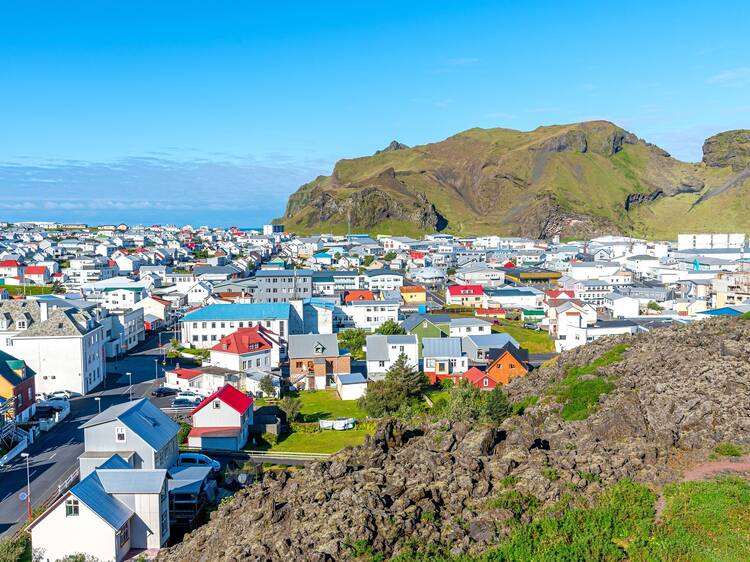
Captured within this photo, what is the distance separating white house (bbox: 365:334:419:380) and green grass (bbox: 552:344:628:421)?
44.4 ft

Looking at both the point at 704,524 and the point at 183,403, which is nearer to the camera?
the point at 704,524

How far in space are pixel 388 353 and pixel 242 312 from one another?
46.0ft

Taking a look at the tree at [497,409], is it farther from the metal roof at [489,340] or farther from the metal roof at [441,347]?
the metal roof at [489,340]

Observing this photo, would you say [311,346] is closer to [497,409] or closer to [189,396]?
[189,396]

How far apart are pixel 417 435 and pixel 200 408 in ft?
40.6

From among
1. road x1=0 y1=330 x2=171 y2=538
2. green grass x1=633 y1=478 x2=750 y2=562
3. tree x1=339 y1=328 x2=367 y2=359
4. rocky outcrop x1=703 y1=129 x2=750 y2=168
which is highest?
rocky outcrop x1=703 y1=129 x2=750 y2=168

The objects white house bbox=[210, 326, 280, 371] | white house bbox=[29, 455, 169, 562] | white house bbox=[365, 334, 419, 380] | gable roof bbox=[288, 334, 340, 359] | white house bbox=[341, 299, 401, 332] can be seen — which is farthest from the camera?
white house bbox=[341, 299, 401, 332]

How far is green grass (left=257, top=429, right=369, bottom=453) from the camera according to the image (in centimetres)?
2822

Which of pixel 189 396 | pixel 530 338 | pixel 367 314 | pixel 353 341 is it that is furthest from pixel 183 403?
pixel 530 338

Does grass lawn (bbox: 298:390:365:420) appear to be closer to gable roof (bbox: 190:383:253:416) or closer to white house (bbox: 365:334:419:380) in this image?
white house (bbox: 365:334:419:380)

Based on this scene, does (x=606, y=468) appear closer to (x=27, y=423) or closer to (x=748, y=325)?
(x=748, y=325)

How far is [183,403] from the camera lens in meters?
34.6

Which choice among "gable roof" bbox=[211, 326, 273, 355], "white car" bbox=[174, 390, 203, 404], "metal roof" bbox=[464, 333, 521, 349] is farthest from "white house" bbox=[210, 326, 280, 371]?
"metal roof" bbox=[464, 333, 521, 349]

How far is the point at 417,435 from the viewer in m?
20.7
